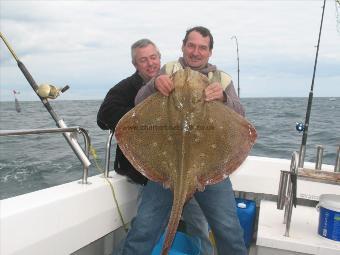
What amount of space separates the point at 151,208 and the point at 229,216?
2.21 ft

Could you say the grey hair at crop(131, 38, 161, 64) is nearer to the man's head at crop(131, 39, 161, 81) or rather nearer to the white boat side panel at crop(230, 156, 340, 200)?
the man's head at crop(131, 39, 161, 81)

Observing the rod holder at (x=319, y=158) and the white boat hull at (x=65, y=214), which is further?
the rod holder at (x=319, y=158)

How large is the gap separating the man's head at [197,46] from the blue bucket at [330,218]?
5.39ft

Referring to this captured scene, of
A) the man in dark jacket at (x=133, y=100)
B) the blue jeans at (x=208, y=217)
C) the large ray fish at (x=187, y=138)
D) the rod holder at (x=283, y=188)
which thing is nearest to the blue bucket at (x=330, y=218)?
the rod holder at (x=283, y=188)

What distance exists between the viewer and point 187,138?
2561 mm

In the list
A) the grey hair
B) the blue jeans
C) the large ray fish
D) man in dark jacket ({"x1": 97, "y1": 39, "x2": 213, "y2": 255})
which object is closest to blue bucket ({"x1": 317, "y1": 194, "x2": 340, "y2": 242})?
the blue jeans

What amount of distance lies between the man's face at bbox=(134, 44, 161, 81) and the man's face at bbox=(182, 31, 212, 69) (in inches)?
22.0

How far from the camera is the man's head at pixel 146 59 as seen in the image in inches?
146

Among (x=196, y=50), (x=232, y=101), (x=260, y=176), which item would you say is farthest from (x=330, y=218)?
(x=196, y=50)

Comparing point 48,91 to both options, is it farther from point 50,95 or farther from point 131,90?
point 131,90

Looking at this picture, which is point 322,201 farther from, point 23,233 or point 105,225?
point 23,233

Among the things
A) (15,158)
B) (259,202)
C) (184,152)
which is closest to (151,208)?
(184,152)

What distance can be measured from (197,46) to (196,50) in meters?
0.03

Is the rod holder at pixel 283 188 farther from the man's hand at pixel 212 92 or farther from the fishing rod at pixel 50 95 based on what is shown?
the fishing rod at pixel 50 95
